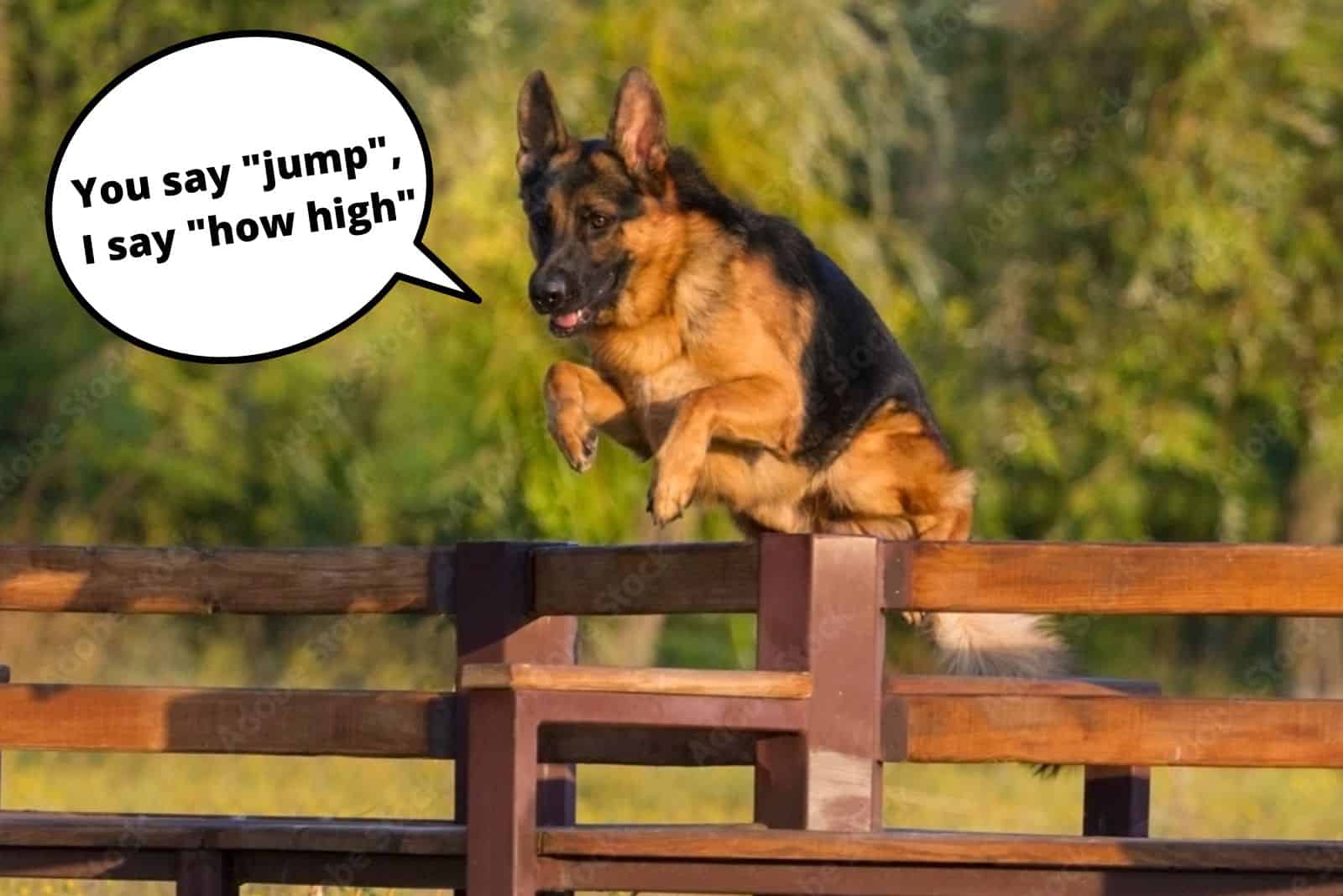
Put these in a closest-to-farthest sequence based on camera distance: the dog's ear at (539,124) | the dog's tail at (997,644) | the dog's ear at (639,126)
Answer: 1. the dog's tail at (997,644)
2. the dog's ear at (639,126)
3. the dog's ear at (539,124)

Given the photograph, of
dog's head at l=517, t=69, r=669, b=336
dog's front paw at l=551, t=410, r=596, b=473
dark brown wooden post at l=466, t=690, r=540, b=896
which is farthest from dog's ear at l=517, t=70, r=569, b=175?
dark brown wooden post at l=466, t=690, r=540, b=896

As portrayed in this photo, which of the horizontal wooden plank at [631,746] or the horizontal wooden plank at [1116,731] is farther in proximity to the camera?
the horizontal wooden plank at [631,746]

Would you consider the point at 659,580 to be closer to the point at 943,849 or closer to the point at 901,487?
the point at 943,849

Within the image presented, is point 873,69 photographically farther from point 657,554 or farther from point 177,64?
point 657,554

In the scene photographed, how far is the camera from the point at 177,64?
40.3ft

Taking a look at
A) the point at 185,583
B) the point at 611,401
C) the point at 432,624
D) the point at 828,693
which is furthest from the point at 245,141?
the point at 432,624

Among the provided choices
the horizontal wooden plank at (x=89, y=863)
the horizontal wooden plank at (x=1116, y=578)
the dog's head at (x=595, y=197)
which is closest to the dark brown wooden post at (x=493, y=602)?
the horizontal wooden plank at (x=89, y=863)

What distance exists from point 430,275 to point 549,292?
26.9 ft

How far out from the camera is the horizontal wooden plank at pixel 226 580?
5.68 metres

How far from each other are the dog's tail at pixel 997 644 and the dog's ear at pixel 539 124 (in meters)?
1.82

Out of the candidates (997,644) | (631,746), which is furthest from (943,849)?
(997,644)

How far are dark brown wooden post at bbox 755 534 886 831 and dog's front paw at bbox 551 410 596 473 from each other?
139 cm

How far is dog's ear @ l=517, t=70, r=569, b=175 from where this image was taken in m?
6.95

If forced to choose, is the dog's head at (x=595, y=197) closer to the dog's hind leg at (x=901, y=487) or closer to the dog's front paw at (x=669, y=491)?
the dog's front paw at (x=669, y=491)
